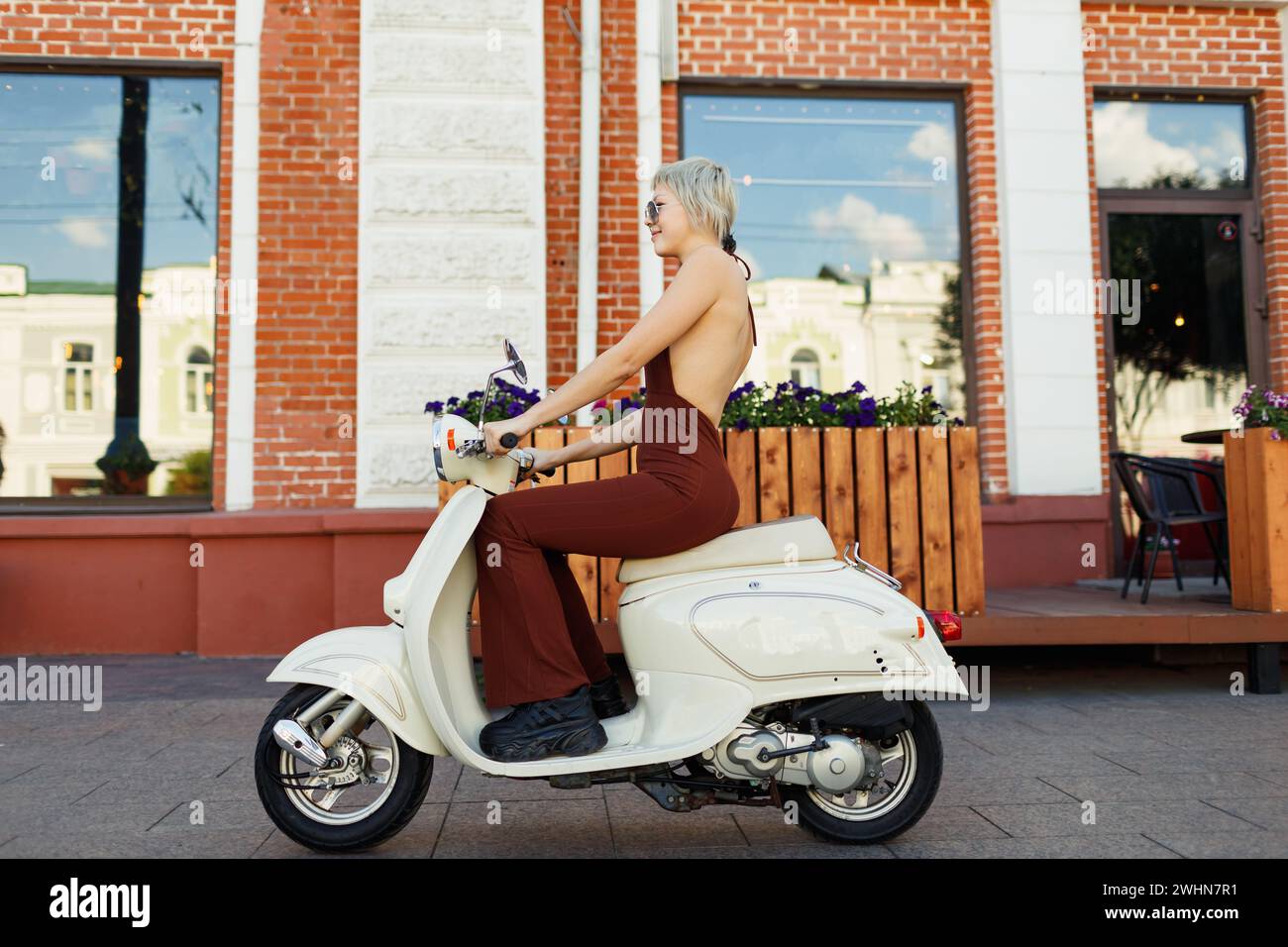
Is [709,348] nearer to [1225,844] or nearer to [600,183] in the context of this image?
[1225,844]

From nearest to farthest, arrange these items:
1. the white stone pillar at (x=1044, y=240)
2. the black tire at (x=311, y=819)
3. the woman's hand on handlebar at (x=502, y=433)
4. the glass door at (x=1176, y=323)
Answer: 1. the woman's hand on handlebar at (x=502, y=433)
2. the black tire at (x=311, y=819)
3. the white stone pillar at (x=1044, y=240)
4. the glass door at (x=1176, y=323)

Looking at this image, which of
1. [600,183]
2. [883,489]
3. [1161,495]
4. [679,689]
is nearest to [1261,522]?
[1161,495]

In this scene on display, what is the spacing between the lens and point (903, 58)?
25.1ft

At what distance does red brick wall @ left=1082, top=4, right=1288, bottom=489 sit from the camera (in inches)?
307

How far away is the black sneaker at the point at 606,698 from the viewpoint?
3.21 meters

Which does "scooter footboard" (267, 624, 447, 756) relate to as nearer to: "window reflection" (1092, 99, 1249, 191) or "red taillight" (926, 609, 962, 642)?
"red taillight" (926, 609, 962, 642)

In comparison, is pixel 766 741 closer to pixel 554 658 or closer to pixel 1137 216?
pixel 554 658

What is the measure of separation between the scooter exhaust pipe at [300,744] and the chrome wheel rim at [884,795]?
138 centimetres

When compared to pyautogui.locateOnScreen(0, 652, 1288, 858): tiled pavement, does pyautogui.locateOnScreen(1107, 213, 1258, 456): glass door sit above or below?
above

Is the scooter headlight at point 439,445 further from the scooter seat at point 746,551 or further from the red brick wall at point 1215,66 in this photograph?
the red brick wall at point 1215,66

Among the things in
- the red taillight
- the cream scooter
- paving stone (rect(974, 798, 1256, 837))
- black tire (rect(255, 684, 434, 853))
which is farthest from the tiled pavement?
the red taillight

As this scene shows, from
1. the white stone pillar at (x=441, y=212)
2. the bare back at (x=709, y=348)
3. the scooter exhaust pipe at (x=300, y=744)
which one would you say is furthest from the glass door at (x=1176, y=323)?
A: the scooter exhaust pipe at (x=300, y=744)
